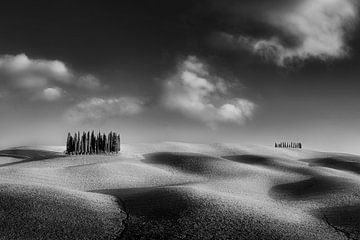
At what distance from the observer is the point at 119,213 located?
319 inches

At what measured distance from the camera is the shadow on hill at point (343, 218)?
25.2 ft

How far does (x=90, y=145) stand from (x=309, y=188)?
17.0m

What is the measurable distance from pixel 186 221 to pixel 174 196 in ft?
6.29

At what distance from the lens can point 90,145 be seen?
26406 mm

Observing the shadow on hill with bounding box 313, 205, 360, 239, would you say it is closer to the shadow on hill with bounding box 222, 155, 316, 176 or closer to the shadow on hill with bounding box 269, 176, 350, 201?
the shadow on hill with bounding box 269, 176, 350, 201

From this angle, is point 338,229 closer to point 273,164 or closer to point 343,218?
point 343,218

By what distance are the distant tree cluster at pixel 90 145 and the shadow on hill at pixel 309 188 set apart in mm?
14950

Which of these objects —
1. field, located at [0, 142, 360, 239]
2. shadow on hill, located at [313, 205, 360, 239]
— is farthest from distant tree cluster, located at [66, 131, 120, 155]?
shadow on hill, located at [313, 205, 360, 239]

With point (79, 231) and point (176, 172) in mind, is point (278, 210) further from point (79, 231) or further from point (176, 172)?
point (176, 172)

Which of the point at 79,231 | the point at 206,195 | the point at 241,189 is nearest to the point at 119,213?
the point at 79,231

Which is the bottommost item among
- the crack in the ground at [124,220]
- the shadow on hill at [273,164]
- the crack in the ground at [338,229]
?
the crack in the ground at [338,229]

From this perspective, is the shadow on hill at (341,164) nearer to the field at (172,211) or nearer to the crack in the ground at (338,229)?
the field at (172,211)

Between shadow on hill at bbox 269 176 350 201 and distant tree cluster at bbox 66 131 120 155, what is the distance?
15.0 m

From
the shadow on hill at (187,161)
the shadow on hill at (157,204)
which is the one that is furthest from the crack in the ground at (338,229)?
the shadow on hill at (187,161)
